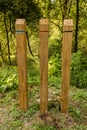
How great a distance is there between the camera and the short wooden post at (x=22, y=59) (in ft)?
11.7

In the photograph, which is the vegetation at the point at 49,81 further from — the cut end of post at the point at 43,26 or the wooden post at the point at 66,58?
the cut end of post at the point at 43,26

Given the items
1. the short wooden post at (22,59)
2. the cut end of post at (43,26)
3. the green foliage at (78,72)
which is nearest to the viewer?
the cut end of post at (43,26)

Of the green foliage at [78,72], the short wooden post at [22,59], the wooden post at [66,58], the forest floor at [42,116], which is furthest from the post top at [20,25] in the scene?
the green foliage at [78,72]

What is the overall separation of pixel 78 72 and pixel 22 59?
11.1 ft

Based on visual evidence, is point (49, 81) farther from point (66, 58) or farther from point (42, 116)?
point (66, 58)

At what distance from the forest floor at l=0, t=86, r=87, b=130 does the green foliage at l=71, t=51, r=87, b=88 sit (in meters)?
1.78

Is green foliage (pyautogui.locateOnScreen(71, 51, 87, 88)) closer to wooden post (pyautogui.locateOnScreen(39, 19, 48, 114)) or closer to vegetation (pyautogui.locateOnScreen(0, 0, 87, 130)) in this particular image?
vegetation (pyautogui.locateOnScreen(0, 0, 87, 130))

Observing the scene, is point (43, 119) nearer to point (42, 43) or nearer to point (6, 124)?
point (6, 124)

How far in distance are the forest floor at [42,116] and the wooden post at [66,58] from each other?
7.2 inches

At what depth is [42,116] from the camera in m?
3.92

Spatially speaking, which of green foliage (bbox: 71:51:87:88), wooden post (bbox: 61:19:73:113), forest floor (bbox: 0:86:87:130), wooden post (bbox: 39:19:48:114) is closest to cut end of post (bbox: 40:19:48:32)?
wooden post (bbox: 39:19:48:114)

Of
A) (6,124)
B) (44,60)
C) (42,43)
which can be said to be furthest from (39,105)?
(42,43)

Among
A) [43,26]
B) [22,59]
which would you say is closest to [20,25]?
[43,26]

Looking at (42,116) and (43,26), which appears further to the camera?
(42,116)
